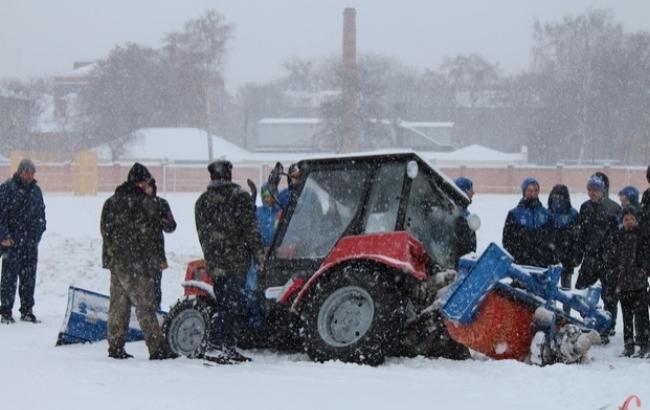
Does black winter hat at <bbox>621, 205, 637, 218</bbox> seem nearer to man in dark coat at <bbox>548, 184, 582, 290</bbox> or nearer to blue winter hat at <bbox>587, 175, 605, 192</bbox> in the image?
blue winter hat at <bbox>587, 175, 605, 192</bbox>

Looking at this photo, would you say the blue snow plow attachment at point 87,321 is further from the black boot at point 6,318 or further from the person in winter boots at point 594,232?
the person in winter boots at point 594,232

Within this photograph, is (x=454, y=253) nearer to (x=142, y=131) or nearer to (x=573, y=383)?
(x=573, y=383)

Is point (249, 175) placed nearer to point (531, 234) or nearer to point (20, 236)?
point (20, 236)

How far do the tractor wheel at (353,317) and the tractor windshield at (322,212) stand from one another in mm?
573

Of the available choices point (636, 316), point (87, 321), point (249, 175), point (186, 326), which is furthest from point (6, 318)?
point (249, 175)

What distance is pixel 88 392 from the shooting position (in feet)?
19.3

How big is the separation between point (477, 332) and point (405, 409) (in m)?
1.63

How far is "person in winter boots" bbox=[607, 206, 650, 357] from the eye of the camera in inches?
323

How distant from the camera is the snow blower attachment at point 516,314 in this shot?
6742mm

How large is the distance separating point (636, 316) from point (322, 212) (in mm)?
2990

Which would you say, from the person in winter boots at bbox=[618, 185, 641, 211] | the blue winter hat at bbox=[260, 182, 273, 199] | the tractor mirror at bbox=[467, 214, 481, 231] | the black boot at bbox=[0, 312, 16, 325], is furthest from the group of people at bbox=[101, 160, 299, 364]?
the person in winter boots at bbox=[618, 185, 641, 211]

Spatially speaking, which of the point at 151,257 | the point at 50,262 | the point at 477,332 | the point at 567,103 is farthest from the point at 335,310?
the point at 567,103

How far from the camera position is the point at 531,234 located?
9477 mm

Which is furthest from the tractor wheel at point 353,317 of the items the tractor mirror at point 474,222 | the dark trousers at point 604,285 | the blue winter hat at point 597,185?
the blue winter hat at point 597,185
